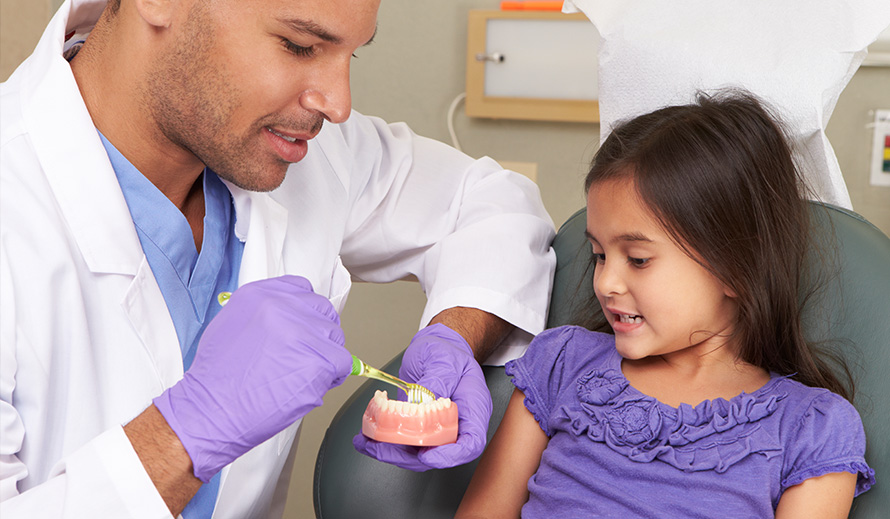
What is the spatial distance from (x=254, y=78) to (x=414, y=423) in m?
0.51

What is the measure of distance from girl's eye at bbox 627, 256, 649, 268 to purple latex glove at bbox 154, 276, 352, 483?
0.44 metres

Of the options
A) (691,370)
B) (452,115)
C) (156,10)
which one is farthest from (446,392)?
(452,115)

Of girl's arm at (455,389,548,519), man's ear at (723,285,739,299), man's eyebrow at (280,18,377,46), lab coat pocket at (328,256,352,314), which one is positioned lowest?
girl's arm at (455,389,548,519)

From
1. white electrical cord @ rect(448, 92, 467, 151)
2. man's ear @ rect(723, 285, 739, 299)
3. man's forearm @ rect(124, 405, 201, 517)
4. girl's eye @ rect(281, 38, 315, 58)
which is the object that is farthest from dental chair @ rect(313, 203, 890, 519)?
white electrical cord @ rect(448, 92, 467, 151)

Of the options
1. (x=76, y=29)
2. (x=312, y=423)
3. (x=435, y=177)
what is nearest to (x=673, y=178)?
(x=435, y=177)

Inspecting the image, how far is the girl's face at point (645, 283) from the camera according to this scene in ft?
3.74

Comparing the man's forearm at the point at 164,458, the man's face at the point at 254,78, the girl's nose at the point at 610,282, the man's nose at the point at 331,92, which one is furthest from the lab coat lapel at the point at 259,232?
the girl's nose at the point at 610,282

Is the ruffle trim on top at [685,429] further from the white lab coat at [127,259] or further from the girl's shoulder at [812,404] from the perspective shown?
the white lab coat at [127,259]

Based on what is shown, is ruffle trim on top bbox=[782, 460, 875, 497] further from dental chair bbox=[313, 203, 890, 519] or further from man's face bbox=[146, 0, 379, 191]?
man's face bbox=[146, 0, 379, 191]

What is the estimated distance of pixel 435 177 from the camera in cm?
156

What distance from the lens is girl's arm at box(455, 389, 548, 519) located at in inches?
48.0

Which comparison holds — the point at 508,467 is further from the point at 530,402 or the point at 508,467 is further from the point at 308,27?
the point at 308,27

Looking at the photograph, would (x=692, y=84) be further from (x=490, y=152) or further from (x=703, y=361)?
(x=490, y=152)

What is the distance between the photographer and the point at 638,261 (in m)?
1.15
